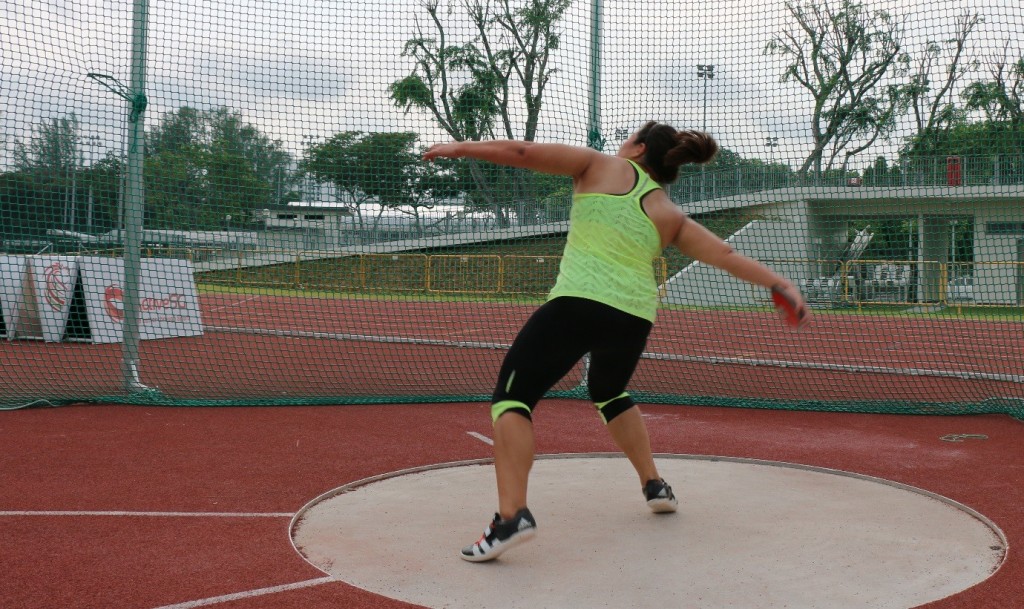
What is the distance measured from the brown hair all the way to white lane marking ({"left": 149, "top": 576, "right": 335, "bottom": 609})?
2123 mm

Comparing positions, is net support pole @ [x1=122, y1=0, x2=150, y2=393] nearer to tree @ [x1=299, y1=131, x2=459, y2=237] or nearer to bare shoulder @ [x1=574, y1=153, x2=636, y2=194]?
tree @ [x1=299, y1=131, x2=459, y2=237]

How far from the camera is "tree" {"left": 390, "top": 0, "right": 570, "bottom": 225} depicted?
9.04 m

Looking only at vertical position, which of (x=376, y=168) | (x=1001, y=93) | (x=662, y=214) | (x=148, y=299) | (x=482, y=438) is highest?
(x=1001, y=93)

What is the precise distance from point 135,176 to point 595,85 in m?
4.25

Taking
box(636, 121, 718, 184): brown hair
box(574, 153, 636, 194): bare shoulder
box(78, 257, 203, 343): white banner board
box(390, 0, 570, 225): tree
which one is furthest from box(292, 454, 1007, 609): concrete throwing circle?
box(78, 257, 203, 343): white banner board

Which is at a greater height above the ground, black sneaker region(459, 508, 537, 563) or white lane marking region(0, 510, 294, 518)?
black sneaker region(459, 508, 537, 563)

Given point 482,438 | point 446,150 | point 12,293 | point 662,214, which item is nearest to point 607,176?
point 662,214

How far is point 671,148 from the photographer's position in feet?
11.9

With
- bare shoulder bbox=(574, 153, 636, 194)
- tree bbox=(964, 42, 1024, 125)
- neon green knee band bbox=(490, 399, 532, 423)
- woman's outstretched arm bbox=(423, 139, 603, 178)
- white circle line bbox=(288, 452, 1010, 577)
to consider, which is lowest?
white circle line bbox=(288, 452, 1010, 577)

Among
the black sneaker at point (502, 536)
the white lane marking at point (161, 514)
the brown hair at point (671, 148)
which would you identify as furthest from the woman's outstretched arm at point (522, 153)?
the white lane marking at point (161, 514)

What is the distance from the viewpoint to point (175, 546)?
3672 millimetres

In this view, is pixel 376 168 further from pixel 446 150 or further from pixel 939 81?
pixel 446 150

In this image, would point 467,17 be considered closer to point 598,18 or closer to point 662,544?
point 598,18

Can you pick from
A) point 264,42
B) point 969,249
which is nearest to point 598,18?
point 264,42
